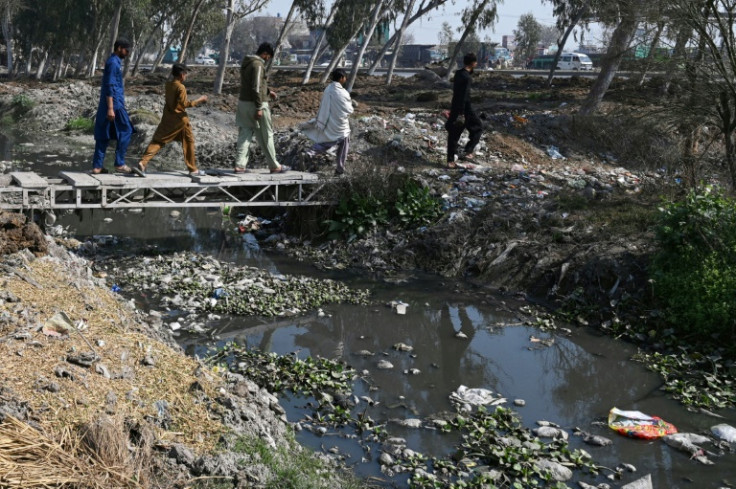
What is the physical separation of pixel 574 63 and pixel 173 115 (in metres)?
44.6

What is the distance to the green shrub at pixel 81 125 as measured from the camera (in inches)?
871

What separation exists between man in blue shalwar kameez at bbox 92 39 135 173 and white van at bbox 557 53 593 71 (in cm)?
4394

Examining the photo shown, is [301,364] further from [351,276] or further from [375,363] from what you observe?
[351,276]

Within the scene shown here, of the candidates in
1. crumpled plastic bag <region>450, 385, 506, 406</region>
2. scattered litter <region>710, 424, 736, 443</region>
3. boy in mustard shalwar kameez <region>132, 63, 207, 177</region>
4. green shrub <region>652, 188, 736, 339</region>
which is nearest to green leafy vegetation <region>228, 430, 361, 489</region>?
crumpled plastic bag <region>450, 385, 506, 406</region>

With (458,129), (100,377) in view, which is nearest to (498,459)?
(100,377)

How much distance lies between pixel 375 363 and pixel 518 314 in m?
2.29

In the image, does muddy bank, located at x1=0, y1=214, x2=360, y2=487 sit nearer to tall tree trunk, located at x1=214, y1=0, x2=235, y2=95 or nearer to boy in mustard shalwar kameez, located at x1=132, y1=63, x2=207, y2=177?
boy in mustard shalwar kameez, located at x1=132, y1=63, x2=207, y2=177

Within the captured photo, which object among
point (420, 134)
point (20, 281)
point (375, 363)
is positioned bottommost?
point (375, 363)

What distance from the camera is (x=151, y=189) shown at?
1022 cm

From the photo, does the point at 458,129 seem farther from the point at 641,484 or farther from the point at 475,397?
the point at 641,484

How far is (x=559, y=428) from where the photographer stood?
643 centimetres

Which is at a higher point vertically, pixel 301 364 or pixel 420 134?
pixel 420 134

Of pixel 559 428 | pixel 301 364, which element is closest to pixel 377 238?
pixel 301 364

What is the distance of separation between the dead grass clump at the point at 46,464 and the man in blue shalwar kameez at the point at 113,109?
230 inches
